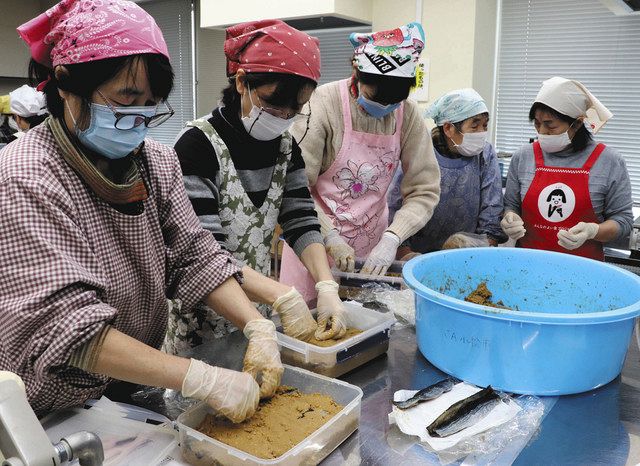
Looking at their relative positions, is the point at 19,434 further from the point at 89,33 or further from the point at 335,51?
the point at 335,51

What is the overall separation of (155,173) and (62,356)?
47 cm

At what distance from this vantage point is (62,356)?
0.89 meters

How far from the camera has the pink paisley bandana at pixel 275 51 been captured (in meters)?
1.37

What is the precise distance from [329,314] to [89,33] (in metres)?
0.86

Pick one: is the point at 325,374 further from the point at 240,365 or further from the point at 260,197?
the point at 260,197

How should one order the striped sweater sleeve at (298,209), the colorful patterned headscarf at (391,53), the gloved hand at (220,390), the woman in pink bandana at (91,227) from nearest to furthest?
the woman in pink bandana at (91,227)
the gloved hand at (220,390)
the striped sweater sleeve at (298,209)
the colorful patterned headscarf at (391,53)

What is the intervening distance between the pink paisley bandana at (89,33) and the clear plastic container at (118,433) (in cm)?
67

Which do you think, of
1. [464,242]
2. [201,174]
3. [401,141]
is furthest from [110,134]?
[464,242]

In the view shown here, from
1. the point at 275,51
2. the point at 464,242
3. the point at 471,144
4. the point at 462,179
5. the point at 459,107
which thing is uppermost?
the point at 275,51

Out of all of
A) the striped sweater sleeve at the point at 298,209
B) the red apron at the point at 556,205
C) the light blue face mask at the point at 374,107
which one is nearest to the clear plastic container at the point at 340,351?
the striped sweater sleeve at the point at 298,209

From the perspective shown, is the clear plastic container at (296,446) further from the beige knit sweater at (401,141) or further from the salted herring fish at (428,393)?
the beige knit sweater at (401,141)

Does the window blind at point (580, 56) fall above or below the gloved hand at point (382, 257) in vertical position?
above

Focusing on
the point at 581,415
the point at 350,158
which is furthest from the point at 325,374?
the point at 350,158

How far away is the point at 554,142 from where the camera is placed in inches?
94.3
